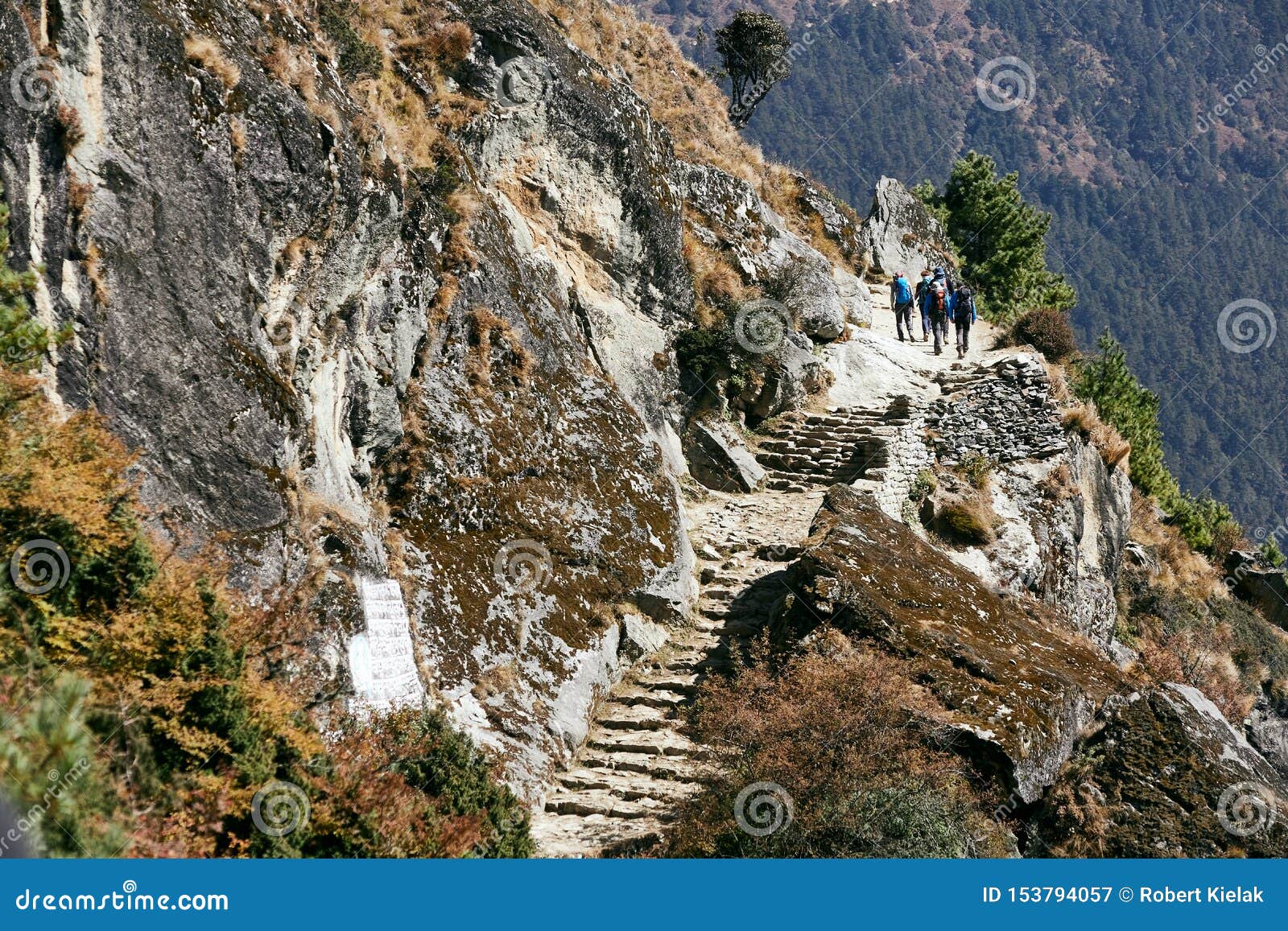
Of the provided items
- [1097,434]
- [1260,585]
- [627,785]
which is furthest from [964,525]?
[1260,585]

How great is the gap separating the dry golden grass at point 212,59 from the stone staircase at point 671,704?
7881 millimetres

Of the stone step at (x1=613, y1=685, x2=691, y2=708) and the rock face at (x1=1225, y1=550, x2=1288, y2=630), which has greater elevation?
the rock face at (x1=1225, y1=550, x2=1288, y2=630)

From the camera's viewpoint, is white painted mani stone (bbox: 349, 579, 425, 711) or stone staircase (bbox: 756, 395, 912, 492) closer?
white painted mani stone (bbox: 349, 579, 425, 711)

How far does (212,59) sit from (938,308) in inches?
695

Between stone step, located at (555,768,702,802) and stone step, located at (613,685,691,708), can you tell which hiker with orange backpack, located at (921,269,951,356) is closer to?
stone step, located at (613,685,691,708)

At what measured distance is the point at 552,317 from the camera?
Answer: 15.5m

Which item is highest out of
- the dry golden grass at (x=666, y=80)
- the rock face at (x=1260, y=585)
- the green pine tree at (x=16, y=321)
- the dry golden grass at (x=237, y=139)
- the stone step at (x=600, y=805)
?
the dry golden grass at (x=666, y=80)

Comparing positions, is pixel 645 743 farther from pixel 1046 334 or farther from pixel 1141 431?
pixel 1141 431

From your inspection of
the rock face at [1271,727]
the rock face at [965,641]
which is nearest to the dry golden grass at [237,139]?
the rock face at [965,641]

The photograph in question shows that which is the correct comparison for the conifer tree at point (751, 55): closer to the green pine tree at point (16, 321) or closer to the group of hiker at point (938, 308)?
the group of hiker at point (938, 308)

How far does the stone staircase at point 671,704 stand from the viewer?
10.4m

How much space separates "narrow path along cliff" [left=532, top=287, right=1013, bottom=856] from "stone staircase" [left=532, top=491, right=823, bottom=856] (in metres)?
0.02

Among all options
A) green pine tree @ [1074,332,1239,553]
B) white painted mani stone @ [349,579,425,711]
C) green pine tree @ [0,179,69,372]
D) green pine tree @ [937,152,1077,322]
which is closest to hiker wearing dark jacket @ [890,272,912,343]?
green pine tree @ [1074,332,1239,553]

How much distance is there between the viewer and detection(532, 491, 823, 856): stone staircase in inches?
411
